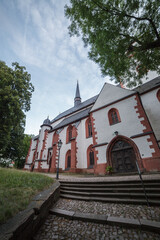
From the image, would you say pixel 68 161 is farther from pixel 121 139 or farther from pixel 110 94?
pixel 110 94


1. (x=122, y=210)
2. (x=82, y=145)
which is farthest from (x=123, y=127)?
(x=122, y=210)

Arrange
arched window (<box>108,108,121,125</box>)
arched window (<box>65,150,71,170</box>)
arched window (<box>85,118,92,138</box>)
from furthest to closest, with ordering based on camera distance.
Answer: arched window (<box>65,150,71,170</box>) < arched window (<box>85,118,92,138</box>) < arched window (<box>108,108,121,125</box>)

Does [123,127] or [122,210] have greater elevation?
[123,127]

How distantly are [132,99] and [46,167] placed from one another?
53.6 ft

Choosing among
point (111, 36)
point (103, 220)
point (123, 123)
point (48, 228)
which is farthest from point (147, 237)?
point (111, 36)

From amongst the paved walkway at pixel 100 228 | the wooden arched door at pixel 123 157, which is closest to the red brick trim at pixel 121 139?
the wooden arched door at pixel 123 157

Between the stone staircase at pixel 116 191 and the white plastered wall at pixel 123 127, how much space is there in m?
4.02

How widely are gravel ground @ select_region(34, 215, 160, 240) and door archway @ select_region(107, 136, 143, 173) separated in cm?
654

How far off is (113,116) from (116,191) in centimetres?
775

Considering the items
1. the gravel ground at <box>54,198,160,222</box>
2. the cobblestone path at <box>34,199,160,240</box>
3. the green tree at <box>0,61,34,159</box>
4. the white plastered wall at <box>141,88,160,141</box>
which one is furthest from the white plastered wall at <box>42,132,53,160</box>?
the white plastered wall at <box>141,88,160,141</box>

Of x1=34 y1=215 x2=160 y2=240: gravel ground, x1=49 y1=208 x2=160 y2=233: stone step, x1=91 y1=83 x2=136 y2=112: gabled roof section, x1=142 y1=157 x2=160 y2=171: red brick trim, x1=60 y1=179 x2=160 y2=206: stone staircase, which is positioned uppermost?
x1=91 y1=83 x2=136 y2=112: gabled roof section

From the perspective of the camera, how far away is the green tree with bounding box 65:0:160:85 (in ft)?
20.2

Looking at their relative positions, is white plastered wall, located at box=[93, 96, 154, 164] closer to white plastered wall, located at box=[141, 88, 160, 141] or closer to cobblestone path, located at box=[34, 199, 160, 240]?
white plastered wall, located at box=[141, 88, 160, 141]

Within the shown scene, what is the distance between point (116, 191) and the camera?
4.72 m
